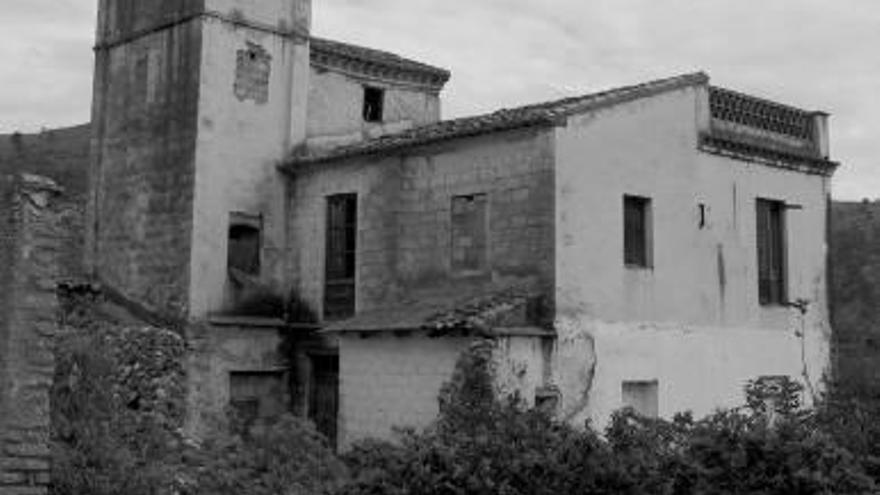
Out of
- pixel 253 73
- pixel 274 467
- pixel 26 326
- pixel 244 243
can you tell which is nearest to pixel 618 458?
pixel 274 467

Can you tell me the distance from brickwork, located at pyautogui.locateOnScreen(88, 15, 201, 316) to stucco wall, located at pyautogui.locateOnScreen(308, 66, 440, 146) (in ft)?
8.65

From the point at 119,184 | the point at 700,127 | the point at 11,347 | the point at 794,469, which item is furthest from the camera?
the point at 119,184

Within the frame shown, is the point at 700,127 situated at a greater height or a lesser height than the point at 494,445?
greater

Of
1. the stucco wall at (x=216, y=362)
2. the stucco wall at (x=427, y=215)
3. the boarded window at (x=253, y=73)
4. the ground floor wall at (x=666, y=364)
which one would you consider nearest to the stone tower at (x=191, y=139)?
the boarded window at (x=253, y=73)

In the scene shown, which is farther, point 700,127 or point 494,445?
point 700,127

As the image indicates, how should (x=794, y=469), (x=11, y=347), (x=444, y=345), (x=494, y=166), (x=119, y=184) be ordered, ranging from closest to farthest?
(x=11, y=347)
(x=794, y=469)
(x=444, y=345)
(x=494, y=166)
(x=119, y=184)

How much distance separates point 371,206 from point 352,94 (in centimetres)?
368

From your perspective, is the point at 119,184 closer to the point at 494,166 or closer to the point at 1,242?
the point at 494,166

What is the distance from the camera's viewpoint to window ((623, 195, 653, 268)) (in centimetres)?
1755

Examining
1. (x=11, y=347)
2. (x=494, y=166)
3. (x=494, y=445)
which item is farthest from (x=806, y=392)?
(x=11, y=347)

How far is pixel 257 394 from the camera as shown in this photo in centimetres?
1936

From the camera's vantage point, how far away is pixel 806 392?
19641 mm

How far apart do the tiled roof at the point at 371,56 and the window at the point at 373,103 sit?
0.58 meters

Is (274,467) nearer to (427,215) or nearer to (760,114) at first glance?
(427,215)
